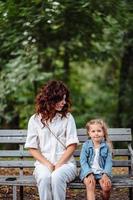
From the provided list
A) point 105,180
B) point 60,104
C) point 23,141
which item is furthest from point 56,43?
point 105,180

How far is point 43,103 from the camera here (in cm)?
611

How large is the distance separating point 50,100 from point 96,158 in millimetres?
883

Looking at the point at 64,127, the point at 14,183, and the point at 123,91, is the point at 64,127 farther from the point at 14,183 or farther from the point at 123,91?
the point at 123,91

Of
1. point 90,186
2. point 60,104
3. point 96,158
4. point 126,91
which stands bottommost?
point 126,91

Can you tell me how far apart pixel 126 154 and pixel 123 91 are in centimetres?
741

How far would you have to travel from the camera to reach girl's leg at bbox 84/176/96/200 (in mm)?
5621

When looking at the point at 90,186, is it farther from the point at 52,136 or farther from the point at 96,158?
the point at 52,136

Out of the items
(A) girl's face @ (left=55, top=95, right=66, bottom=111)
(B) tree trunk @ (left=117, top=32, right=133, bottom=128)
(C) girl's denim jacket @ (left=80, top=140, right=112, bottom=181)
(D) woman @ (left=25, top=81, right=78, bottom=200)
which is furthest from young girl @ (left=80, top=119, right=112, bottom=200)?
(B) tree trunk @ (left=117, top=32, right=133, bottom=128)

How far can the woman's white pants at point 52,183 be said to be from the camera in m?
5.57

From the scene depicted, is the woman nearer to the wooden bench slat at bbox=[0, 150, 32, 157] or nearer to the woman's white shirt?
the woman's white shirt

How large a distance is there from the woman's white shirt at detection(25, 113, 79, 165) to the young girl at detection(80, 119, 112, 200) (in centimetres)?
19

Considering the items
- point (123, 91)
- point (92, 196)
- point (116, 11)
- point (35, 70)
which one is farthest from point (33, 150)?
point (123, 91)

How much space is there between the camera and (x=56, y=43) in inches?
448

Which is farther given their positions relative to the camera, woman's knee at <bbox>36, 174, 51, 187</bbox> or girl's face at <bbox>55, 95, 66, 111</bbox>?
girl's face at <bbox>55, 95, 66, 111</bbox>
